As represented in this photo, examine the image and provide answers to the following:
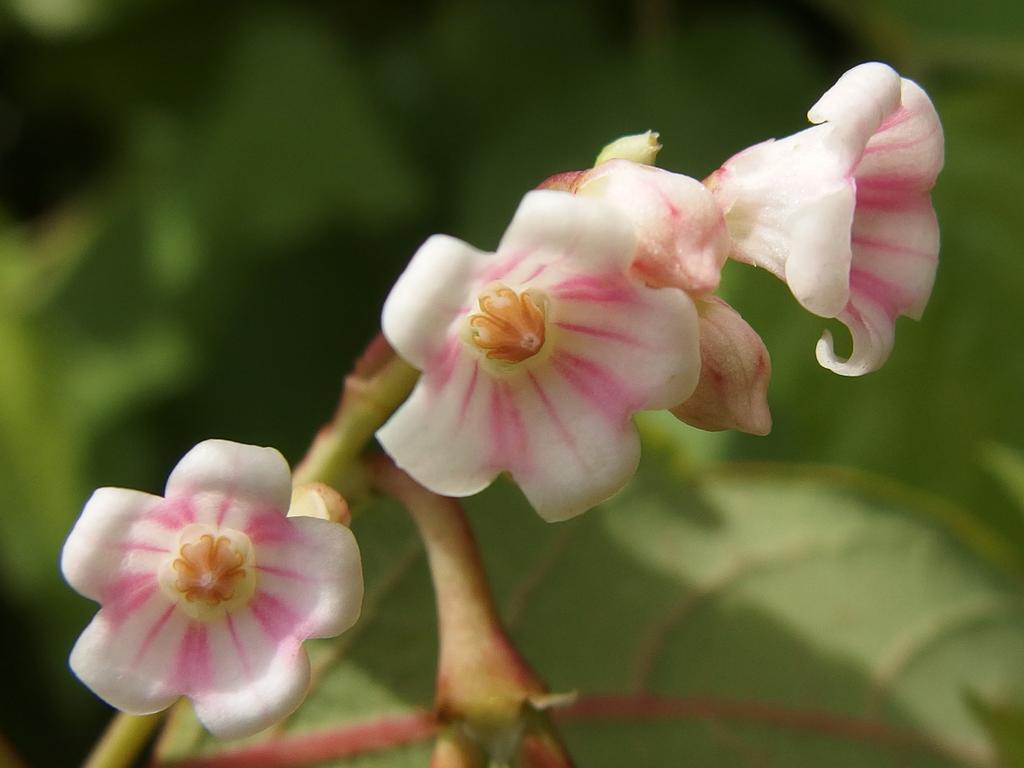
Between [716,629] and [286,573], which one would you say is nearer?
[286,573]

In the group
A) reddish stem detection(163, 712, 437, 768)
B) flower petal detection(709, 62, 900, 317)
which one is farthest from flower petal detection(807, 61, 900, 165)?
reddish stem detection(163, 712, 437, 768)

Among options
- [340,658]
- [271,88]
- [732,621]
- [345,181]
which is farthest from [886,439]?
[271,88]

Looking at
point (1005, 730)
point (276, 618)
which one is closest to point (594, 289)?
point (276, 618)

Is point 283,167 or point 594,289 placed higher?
point 594,289

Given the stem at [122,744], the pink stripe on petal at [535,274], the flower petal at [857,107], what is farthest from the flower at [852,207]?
the stem at [122,744]

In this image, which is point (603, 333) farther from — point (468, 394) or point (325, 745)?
point (325, 745)

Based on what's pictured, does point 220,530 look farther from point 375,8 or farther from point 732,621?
point 375,8
